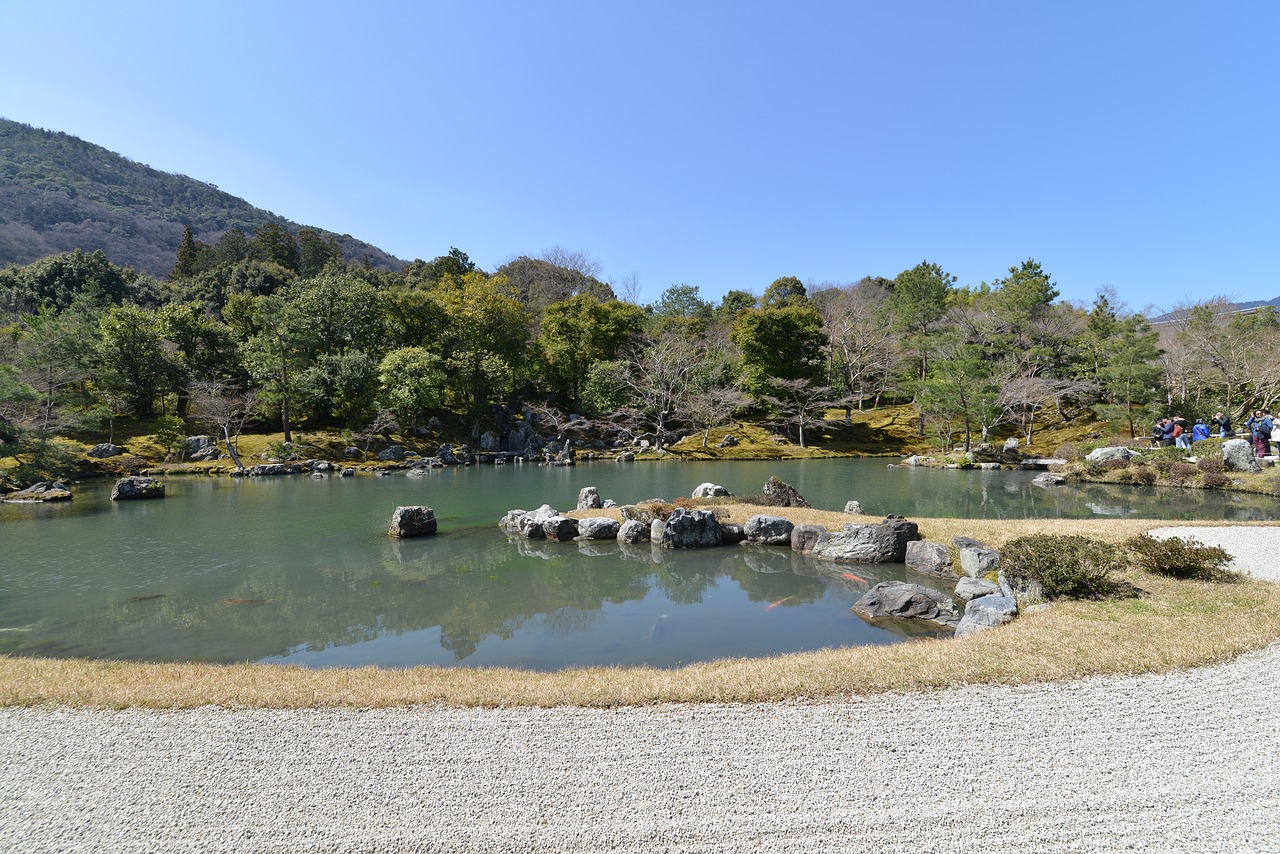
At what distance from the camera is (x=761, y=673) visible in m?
6.26

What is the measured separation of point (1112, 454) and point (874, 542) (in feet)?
75.5

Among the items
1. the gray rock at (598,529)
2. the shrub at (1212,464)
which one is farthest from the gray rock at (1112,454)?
the gray rock at (598,529)

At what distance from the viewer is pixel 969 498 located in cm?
2280

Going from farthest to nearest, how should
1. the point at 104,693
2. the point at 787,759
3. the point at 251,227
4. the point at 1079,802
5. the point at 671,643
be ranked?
the point at 251,227
the point at 671,643
the point at 104,693
the point at 787,759
the point at 1079,802

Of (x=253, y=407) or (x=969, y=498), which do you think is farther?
(x=253, y=407)

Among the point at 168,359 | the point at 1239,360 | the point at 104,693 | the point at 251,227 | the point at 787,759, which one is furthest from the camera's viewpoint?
the point at 251,227

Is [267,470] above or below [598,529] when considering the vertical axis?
below

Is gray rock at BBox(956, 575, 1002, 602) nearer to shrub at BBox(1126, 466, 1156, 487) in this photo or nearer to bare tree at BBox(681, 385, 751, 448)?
shrub at BBox(1126, 466, 1156, 487)

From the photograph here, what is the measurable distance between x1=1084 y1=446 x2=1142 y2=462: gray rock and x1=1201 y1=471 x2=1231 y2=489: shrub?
13.9 ft

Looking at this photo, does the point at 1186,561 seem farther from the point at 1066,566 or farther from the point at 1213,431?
the point at 1213,431

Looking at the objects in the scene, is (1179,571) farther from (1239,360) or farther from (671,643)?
(1239,360)

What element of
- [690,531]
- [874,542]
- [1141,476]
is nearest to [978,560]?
[874,542]

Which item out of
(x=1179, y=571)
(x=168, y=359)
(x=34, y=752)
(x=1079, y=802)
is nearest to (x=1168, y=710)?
(x=1079, y=802)

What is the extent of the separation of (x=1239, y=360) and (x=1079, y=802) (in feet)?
143
